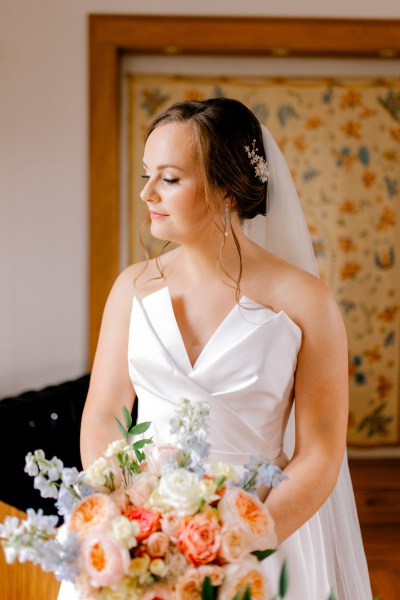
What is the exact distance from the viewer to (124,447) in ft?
4.17

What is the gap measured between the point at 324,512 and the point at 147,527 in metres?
1.06

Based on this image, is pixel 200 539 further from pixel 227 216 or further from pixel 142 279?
pixel 142 279

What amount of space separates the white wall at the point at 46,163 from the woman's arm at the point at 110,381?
8.01ft

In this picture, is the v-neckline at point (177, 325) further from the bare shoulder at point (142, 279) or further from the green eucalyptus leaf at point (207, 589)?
the green eucalyptus leaf at point (207, 589)

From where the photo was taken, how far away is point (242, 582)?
3.48 ft

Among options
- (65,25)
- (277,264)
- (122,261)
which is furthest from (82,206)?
(277,264)

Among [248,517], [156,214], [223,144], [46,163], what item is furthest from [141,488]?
[46,163]

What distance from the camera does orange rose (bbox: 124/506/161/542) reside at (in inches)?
42.7

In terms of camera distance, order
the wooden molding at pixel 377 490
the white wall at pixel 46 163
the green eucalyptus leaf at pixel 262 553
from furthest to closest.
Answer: the white wall at pixel 46 163 < the wooden molding at pixel 377 490 < the green eucalyptus leaf at pixel 262 553

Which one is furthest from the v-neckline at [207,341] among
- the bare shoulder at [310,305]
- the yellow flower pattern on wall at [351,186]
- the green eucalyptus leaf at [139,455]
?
the yellow flower pattern on wall at [351,186]

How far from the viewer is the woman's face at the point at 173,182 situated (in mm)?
1701

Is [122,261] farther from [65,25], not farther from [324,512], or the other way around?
[324,512]

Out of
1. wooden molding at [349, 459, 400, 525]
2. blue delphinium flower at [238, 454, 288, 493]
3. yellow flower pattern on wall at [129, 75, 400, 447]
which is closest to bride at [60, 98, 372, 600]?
blue delphinium flower at [238, 454, 288, 493]

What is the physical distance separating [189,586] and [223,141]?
1000mm
